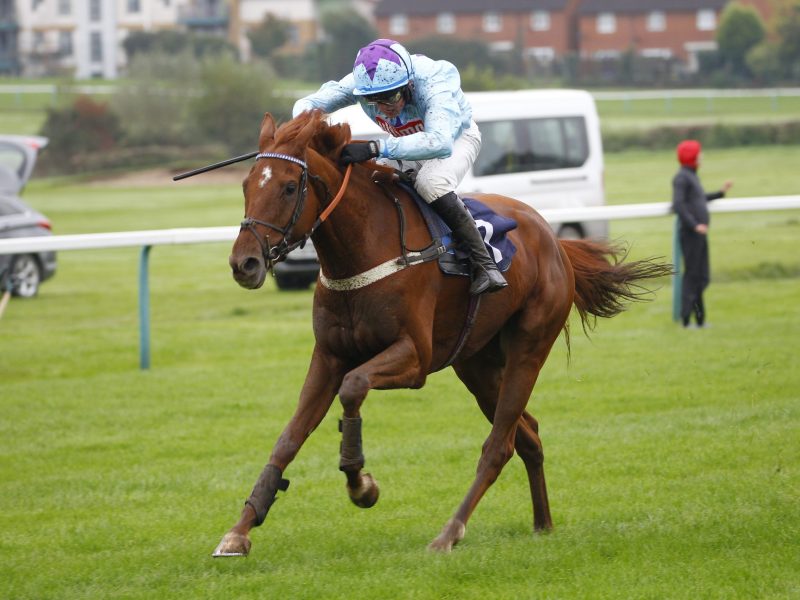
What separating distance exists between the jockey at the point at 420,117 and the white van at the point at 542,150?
10654 millimetres

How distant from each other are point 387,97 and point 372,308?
909mm

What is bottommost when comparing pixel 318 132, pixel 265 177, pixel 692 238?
pixel 692 238

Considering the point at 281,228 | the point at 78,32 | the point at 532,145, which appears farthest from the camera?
the point at 78,32

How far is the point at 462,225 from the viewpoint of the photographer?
5477 millimetres

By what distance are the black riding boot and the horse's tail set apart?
113cm

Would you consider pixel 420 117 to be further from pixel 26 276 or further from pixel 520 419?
pixel 26 276

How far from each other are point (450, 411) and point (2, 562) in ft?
13.3

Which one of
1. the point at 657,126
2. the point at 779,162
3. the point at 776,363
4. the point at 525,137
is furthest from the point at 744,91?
the point at 776,363

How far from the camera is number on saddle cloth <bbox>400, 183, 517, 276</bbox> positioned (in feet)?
18.0

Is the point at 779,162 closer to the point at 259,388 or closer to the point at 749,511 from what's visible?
the point at 259,388

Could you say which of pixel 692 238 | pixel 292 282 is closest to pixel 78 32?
pixel 292 282

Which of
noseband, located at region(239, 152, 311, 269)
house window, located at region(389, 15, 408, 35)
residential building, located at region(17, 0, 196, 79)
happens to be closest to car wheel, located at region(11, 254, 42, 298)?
noseband, located at region(239, 152, 311, 269)

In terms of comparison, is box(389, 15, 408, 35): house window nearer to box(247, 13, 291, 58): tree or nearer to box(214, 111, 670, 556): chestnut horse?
box(247, 13, 291, 58): tree

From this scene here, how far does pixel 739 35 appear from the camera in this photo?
54.5 metres
